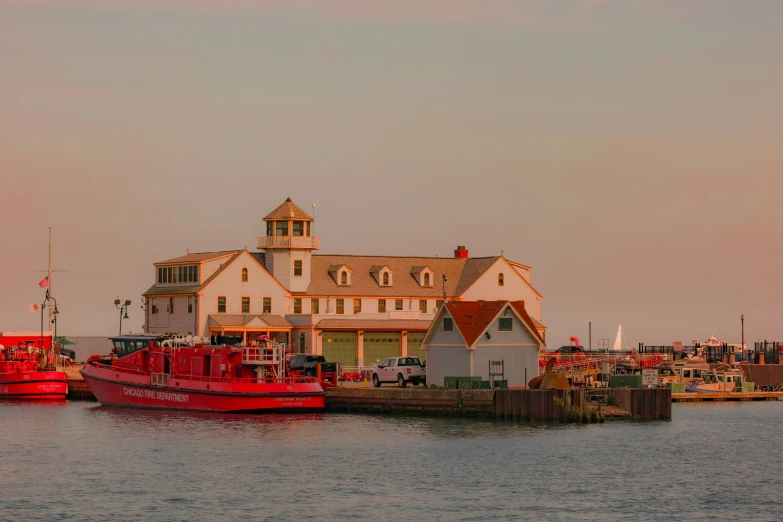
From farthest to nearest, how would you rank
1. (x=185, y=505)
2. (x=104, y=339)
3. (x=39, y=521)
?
(x=104, y=339) → (x=185, y=505) → (x=39, y=521)

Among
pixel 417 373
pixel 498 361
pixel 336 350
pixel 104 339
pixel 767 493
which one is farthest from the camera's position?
pixel 104 339

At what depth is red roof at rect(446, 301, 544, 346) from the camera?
66562 mm

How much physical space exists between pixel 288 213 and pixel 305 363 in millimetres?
23956

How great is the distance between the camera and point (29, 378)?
81125 millimetres

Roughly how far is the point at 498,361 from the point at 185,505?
98.6 feet

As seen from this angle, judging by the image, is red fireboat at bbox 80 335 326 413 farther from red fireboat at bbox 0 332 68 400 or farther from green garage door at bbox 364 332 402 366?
green garage door at bbox 364 332 402 366

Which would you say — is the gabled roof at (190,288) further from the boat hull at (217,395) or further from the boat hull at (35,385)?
the boat hull at (217,395)

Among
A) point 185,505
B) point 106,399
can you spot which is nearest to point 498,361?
point 106,399

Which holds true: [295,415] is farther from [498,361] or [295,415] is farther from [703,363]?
[703,363]

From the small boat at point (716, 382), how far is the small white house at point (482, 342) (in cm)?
2371

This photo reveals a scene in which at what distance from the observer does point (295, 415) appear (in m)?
66.8

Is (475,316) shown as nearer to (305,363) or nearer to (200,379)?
(305,363)

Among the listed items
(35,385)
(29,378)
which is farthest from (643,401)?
(29,378)

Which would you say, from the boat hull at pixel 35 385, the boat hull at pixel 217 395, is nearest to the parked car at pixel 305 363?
the boat hull at pixel 217 395
